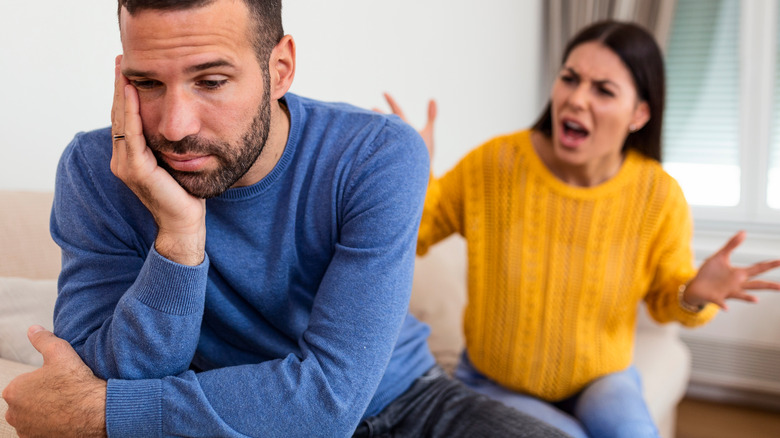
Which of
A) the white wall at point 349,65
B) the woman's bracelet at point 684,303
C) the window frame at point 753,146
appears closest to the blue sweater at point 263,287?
the white wall at point 349,65

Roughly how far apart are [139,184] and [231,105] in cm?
18

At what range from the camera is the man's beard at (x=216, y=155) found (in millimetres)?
980

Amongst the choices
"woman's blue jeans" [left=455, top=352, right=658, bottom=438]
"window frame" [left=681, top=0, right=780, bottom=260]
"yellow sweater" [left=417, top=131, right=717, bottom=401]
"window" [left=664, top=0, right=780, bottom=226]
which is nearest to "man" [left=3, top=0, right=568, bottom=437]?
"woman's blue jeans" [left=455, top=352, right=658, bottom=438]

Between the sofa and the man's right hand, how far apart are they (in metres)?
0.35

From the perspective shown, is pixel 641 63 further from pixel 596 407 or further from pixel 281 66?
pixel 281 66

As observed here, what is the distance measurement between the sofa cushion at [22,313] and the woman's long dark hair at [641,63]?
135cm

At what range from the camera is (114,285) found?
107cm

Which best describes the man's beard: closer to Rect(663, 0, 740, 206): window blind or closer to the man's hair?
the man's hair

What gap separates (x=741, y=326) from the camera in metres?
3.01

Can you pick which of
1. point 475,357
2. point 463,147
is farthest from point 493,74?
point 475,357

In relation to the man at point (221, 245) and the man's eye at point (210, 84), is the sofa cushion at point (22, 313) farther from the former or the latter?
the man's eye at point (210, 84)

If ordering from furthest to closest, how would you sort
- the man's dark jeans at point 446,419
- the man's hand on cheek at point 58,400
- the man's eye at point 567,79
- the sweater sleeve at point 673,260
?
1. the man's eye at point 567,79
2. the sweater sleeve at point 673,260
3. the man's dark jeans at point 446,419
4. the man's hand on cheek at point 58,400

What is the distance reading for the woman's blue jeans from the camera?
4.83 ft

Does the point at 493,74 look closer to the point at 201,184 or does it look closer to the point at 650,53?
the point at 650,53
